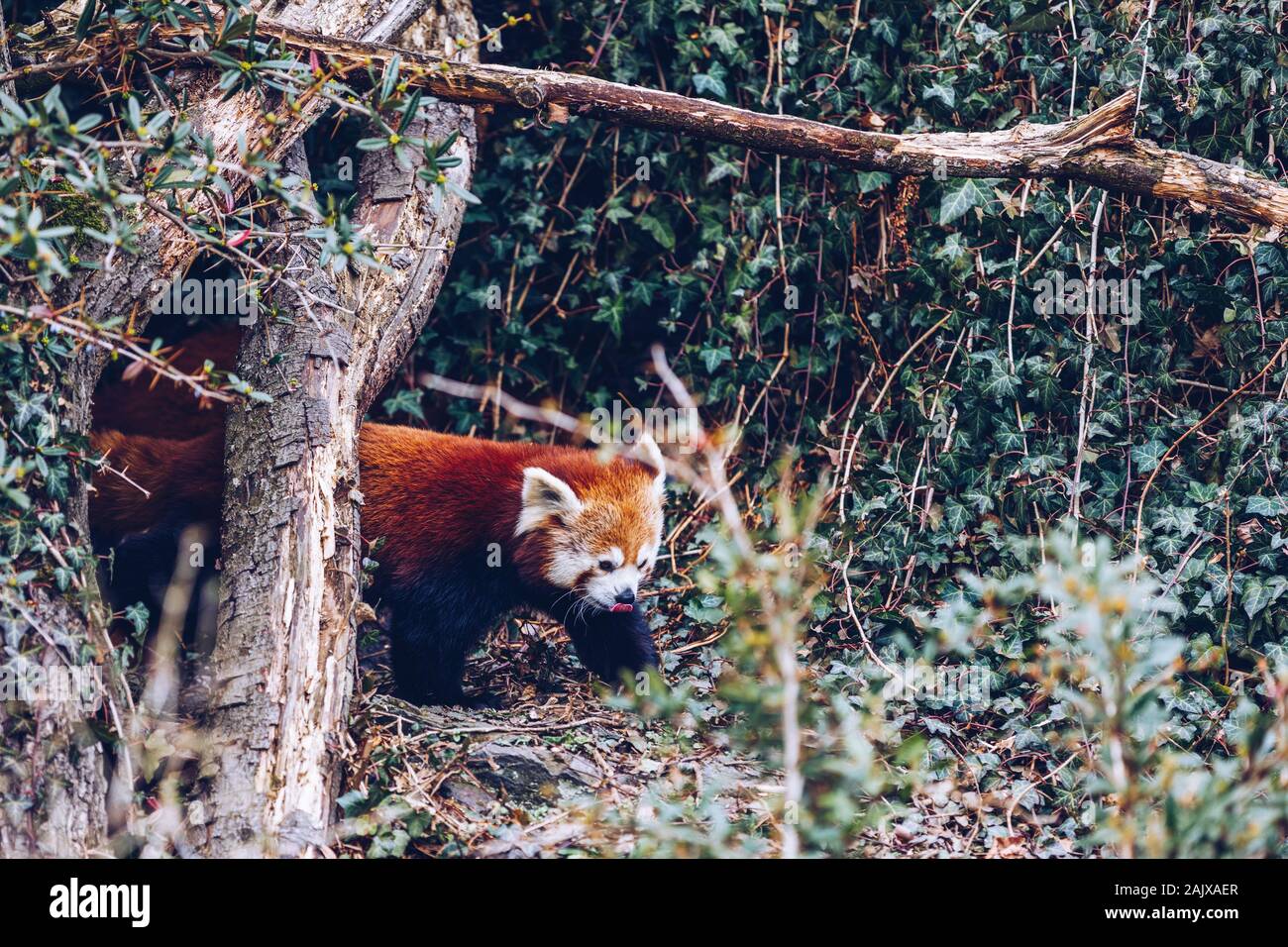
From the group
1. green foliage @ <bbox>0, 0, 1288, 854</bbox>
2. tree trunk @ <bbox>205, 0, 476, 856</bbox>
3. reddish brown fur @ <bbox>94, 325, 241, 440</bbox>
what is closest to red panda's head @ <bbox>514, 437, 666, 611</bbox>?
green foliage @ <bbox>0, 0, 1288, 854</bbox>

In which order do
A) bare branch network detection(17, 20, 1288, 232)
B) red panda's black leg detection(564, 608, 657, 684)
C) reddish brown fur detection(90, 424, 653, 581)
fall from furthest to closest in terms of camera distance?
red panda's black leg detection(564, 608, 657, 684), reddish brown fur detection(90, 424, 653, 581), bare branch network detection(17, 20, 1288, 232)

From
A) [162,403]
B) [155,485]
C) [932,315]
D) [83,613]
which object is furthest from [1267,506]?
[162,403]

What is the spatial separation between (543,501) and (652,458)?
24.7 inches

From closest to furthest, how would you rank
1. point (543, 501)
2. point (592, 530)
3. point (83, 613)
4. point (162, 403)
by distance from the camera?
1. point (83, 613)
2. point (543, 501)
3. point (592, 530)
4. point (162, 403)

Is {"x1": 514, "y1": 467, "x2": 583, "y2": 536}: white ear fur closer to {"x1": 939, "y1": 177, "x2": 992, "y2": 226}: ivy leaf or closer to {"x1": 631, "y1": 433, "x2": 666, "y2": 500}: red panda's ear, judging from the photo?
{"x1": 631, "y1": 433, "x2": 666, "y2": 500}: red panda's ear

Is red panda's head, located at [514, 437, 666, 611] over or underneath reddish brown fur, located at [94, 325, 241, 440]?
underneath

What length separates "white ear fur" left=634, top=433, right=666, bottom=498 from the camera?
514 centimetres

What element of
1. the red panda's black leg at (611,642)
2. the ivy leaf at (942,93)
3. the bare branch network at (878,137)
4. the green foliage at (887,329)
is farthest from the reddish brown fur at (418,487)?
the ivy leaf at (942,93)

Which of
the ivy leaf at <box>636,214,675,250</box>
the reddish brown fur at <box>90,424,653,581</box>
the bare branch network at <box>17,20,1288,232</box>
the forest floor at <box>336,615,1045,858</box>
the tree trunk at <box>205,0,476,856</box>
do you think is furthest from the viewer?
the ivy leaf at <box>636,214,675,250</box>

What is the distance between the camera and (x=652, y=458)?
203 inches

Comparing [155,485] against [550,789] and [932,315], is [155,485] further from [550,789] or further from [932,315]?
[932,315]

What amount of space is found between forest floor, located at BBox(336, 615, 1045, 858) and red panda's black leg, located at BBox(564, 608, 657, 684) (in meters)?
0.26

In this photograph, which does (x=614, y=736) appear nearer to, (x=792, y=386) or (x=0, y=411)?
(x=792, y=386)
